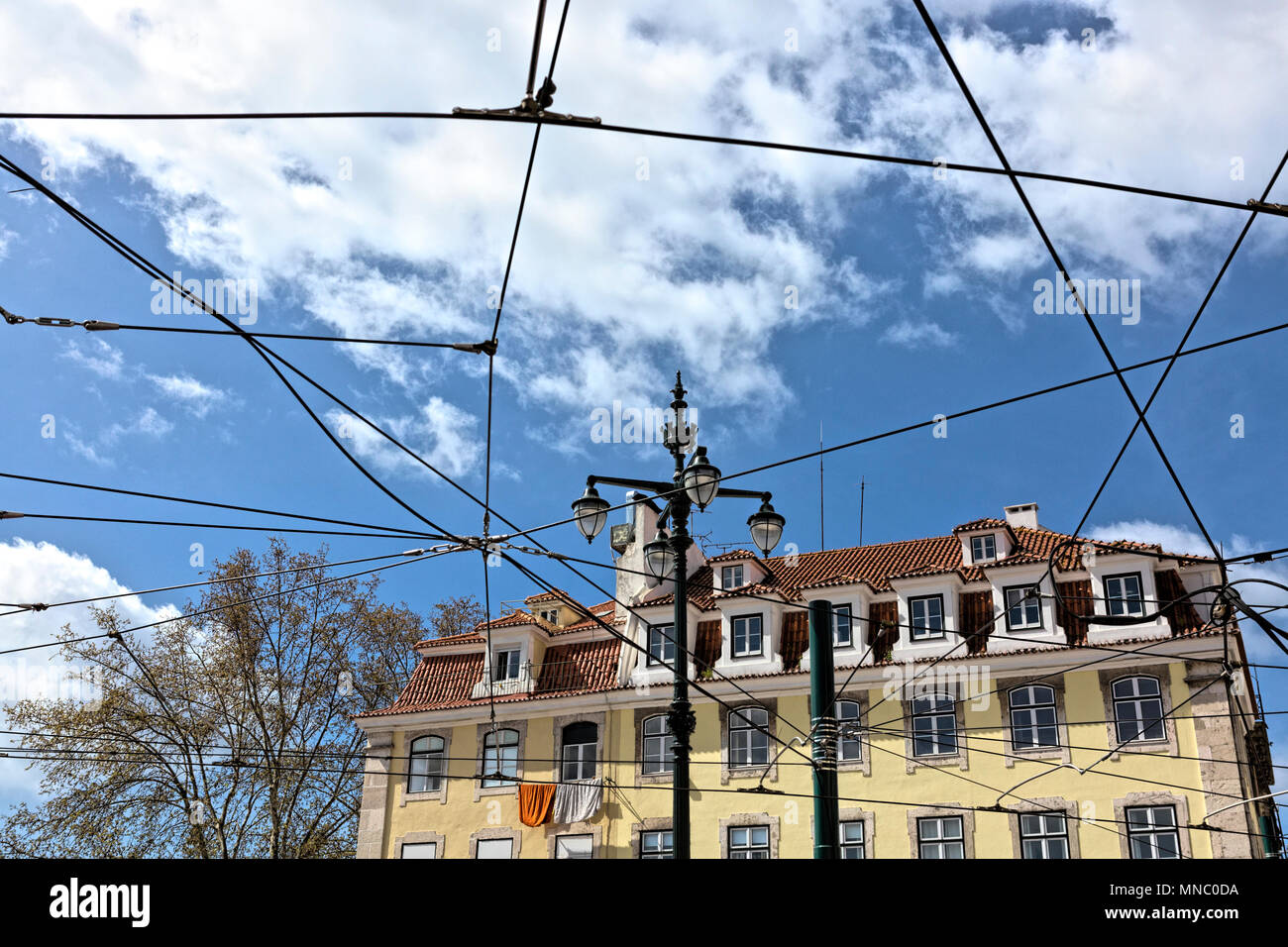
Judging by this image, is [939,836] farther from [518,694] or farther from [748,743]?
[518,694]

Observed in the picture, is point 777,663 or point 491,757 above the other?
point 777,663

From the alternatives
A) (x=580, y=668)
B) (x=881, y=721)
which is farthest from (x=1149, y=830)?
(x=580, y=668)

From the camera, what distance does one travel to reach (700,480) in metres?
12.7

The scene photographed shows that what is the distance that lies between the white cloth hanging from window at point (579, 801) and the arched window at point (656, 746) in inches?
46.6

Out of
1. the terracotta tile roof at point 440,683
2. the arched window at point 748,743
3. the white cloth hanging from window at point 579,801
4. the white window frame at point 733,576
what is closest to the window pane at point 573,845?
the white cloth hanging from window at point 579,801

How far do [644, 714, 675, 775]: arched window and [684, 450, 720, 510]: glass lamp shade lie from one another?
15028 mm

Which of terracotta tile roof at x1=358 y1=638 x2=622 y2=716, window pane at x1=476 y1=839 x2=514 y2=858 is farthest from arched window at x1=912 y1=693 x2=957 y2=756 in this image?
window pane at x1=476 y1=839 x2=514 y2=858

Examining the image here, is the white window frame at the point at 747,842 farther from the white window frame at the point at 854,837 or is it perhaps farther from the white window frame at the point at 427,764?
the white window frame at the point at 427,764

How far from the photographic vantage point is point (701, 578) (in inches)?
1200

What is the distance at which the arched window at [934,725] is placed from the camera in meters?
24.9

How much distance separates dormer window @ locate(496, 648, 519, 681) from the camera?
97.1ft

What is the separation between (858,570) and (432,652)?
10.9 meters
